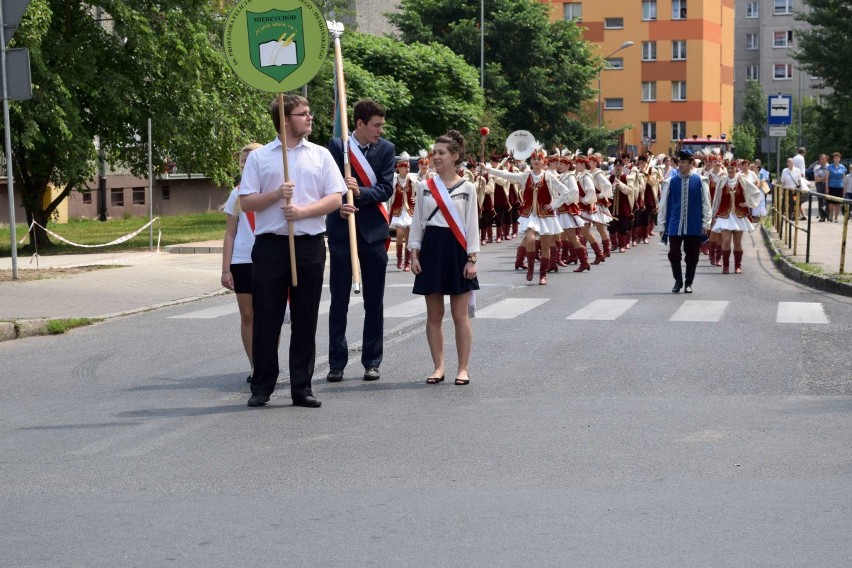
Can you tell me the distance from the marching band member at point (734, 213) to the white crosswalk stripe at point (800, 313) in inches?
222

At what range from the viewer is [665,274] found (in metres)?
21.7

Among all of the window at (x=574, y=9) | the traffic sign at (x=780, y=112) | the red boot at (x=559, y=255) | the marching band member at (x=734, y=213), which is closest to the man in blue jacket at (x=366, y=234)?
the red boot at (x=559, y=255)

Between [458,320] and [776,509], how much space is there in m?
4.22

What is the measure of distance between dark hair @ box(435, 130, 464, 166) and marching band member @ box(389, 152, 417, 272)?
42.6ft

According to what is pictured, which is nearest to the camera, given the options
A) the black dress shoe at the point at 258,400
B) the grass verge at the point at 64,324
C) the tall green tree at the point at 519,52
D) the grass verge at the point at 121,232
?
the black dress shoe at the point at 258,400

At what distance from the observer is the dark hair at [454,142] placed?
9.91 metres

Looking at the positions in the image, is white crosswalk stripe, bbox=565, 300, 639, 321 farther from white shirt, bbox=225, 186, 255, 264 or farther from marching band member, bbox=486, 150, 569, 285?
white shirt, bbox=225, 186, 255, 264

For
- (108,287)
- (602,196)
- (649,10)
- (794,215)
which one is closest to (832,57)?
(794,215)

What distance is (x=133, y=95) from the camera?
26875 mm

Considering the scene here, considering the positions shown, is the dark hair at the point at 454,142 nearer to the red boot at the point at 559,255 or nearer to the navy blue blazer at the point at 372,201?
the navy blue blazer at the point at 372,201

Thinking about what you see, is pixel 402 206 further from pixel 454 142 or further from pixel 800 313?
pixel 454 142

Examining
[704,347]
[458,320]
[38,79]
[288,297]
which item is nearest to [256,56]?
[288,297]

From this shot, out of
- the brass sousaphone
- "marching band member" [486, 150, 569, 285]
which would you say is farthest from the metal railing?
the brass sousaphone

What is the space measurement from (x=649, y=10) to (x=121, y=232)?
65001 millimetres
